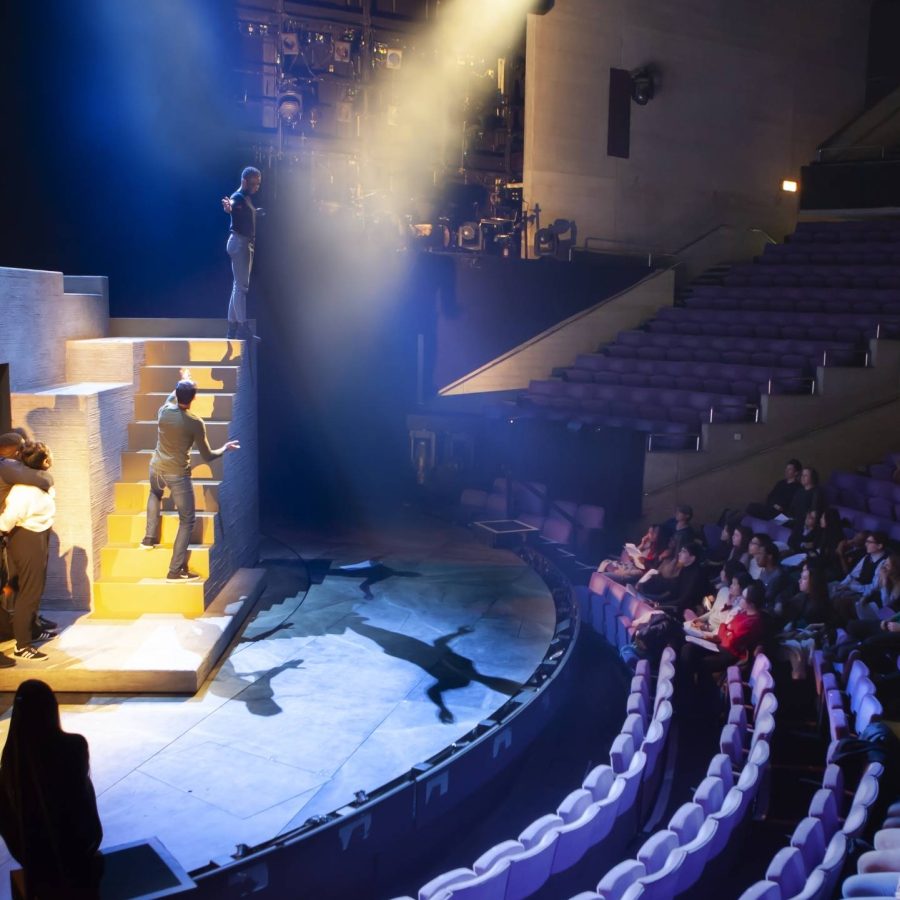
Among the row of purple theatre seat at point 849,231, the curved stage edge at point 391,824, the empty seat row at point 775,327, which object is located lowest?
the curved stage edge at point 391,824

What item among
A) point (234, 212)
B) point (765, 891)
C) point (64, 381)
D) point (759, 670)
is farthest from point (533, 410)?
point (765, 891)

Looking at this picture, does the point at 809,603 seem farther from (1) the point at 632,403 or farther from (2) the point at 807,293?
(2) the point at 807,293

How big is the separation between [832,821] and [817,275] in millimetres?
8168

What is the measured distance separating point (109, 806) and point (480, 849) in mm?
1446

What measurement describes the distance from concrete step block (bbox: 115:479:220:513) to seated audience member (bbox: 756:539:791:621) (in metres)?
3.22

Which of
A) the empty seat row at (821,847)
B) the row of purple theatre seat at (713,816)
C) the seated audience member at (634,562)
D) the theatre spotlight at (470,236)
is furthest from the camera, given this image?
the theatre spotlight at (470,236)

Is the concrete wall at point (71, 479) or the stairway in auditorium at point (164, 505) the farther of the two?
the stairway in auditorium at point (164, 505)

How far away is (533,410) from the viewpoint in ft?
31.4

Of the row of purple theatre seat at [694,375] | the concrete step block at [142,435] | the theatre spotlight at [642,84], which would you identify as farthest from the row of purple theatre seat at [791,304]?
the concrete step block at [142,435]

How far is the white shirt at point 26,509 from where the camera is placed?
477cm

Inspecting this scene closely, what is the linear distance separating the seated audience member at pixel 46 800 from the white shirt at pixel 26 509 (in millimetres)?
2369

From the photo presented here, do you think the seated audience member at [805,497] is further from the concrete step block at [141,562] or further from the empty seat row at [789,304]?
the concrete step block at [141,562]

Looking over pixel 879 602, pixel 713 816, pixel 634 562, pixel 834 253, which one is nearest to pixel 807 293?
pixel 834 253

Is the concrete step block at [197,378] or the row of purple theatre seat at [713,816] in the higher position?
the concrete step block at [197,378]
